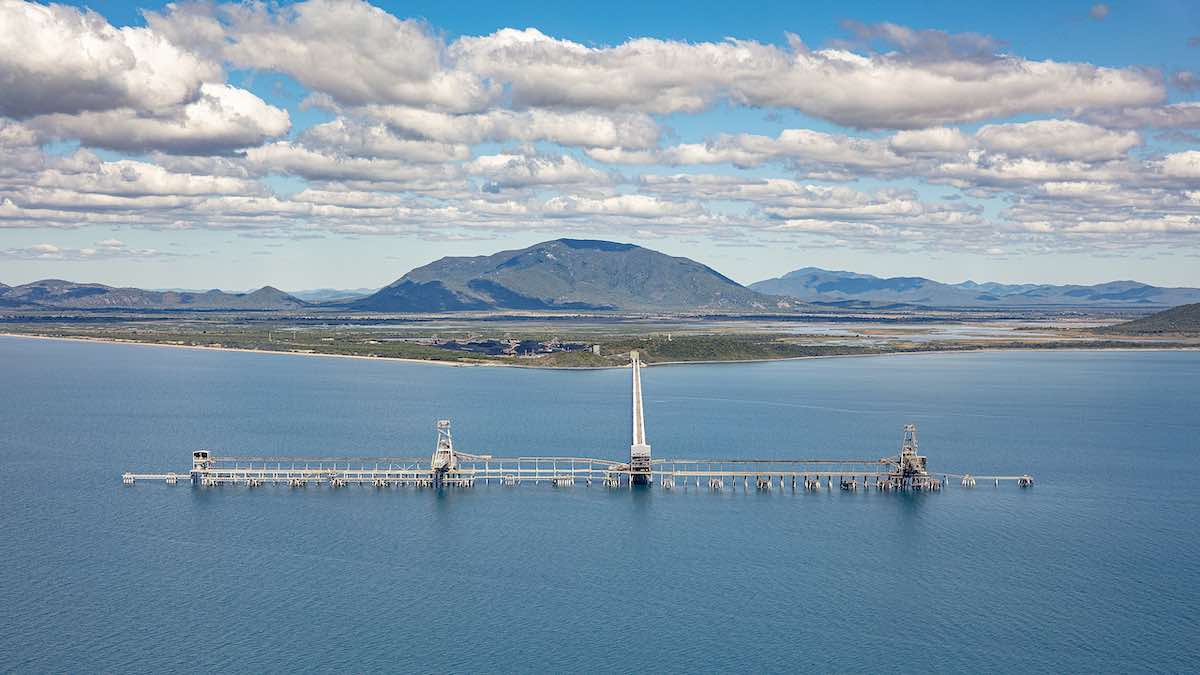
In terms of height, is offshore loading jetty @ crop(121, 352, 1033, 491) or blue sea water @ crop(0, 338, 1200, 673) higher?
offshore loading jetty @ crop(121, 352, 1033, 491)

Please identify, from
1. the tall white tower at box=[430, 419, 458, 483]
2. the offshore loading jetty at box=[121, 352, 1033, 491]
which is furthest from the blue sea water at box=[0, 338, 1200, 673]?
the tall white tower at box=[430, 419, 458, 483]

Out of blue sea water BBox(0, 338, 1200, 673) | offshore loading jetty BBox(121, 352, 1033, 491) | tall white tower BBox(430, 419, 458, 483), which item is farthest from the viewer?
offshore loading jetty BBox(121, 352, 1033, 491)

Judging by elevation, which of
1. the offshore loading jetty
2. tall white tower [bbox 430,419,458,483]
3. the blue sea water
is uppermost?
tall white tower [bbox 430,419,458,483]

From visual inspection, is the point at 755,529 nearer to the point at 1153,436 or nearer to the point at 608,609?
the point at 608,609

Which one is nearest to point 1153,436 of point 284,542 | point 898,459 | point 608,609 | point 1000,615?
point 898,459

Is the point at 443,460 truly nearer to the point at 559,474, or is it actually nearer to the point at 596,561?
the point at 559,474

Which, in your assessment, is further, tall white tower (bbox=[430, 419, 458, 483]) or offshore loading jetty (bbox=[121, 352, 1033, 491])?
offshore loading jetty (bbox=[121, 352, 1033, 491])

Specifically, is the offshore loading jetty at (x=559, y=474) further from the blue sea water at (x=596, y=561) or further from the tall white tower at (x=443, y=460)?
the blue sea water at (x=596, y=561)

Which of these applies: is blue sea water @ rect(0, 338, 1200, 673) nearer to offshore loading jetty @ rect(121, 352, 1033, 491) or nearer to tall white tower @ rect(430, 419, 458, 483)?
offshore loading jetty @ rect(121, 352, 1033, 491)

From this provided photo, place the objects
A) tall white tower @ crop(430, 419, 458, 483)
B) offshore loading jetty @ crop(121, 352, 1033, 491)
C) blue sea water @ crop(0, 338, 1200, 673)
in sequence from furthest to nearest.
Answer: offshore loading jetty @ crop(121, 352, 1033, 491) → tall white tower @ crop(430, 419, 458, 483) → blue sea water @ crop(0, 338, 1200, 673)
